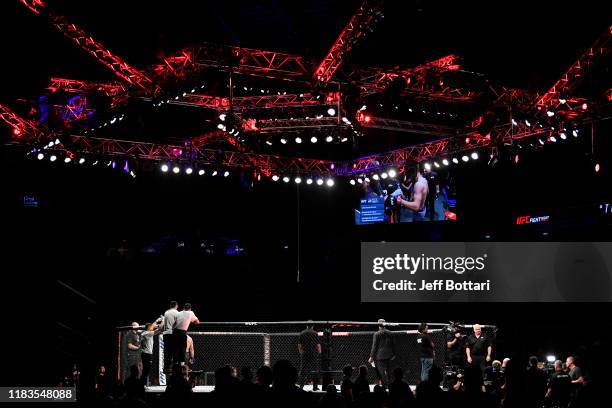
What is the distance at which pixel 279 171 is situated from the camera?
838 inches

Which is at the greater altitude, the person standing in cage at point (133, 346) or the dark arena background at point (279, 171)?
the dark arena background at point (279, 171)

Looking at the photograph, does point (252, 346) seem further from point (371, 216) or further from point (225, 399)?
point (225, 399)

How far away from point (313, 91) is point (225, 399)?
30.4ft

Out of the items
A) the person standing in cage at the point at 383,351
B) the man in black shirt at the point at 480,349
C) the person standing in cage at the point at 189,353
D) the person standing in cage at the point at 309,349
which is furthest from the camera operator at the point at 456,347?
the person standing in cage at the point at 189,353

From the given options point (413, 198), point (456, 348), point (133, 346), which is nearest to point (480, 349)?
point (456, 348)

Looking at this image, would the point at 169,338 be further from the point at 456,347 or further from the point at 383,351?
the point at 456,347

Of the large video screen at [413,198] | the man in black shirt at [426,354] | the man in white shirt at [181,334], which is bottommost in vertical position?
the man in black shirt at [426,354]

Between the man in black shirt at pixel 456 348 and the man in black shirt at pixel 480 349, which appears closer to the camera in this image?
the man in black shirt at pixel 456 348

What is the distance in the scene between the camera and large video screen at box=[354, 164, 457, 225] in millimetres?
22828

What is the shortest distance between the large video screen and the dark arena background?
0.07 m

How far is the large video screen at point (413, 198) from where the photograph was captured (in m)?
22.8

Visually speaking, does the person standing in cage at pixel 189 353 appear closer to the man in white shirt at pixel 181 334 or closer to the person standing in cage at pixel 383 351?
the man in white shirt at pixel 181 334

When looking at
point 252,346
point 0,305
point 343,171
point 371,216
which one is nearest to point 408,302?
point 371,216

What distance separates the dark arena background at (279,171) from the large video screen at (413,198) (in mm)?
74
